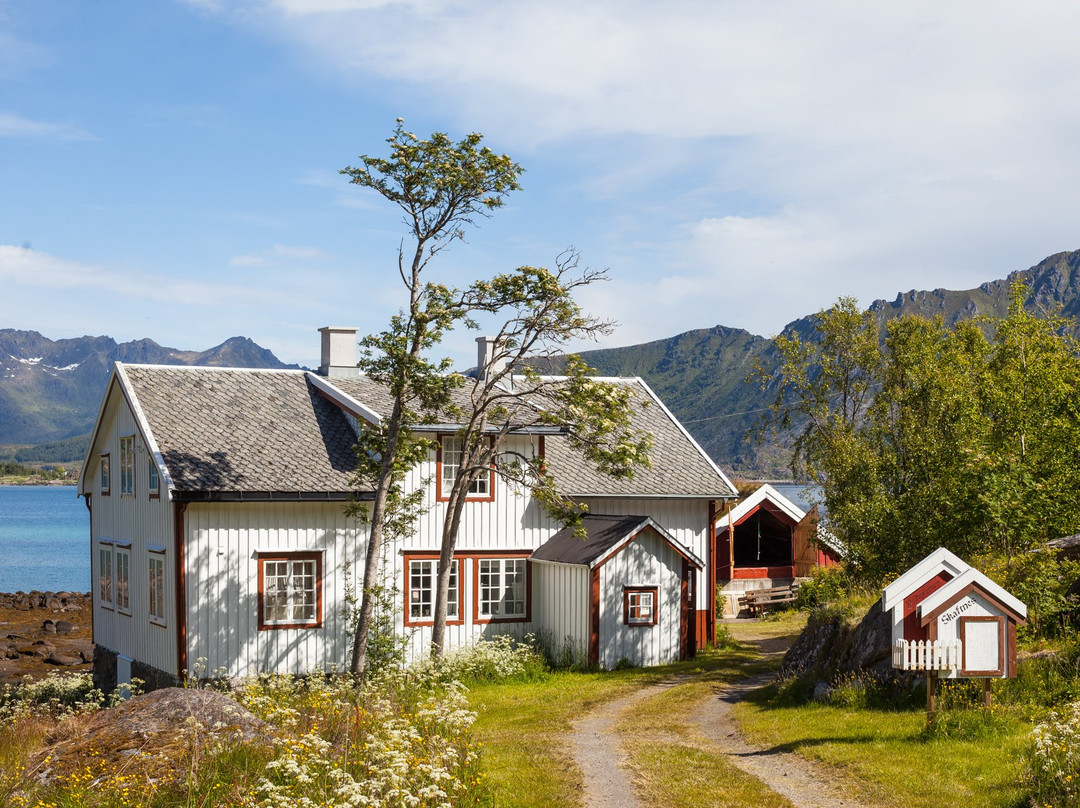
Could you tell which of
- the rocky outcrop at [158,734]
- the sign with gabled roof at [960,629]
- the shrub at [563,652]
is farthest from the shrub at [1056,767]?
the shrub at [563,652]

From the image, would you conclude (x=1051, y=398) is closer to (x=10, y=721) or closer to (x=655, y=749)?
(x=655, y=749)

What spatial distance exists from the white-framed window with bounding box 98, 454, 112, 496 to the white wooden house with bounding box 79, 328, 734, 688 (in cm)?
5

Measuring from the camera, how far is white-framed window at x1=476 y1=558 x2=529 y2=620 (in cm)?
2600

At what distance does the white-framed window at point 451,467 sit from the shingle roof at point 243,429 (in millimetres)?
2154

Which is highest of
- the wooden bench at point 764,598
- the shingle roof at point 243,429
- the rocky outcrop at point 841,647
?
the shingle roof at point 243,429

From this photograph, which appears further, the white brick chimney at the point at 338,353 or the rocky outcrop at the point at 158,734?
the white brick chimney at the point at 338,353

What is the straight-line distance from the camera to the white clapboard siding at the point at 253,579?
2245 cm

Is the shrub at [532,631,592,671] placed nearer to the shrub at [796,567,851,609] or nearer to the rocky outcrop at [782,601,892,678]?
the rocky outcrop at [782,601,892,678]

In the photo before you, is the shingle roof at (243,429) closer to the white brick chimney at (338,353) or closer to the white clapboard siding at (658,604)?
the white brick chimney at (338,353)

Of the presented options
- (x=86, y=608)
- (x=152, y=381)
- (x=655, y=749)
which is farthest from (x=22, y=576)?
(x=655, y=749)

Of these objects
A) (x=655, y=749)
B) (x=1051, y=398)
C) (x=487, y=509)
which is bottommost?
(x=655, y=749)

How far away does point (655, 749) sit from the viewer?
15523mm

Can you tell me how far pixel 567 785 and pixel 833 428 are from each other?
1134 inches

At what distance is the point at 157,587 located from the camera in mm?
23703
